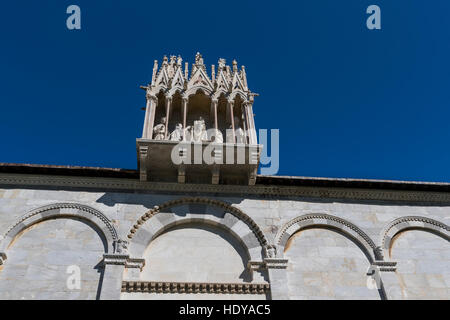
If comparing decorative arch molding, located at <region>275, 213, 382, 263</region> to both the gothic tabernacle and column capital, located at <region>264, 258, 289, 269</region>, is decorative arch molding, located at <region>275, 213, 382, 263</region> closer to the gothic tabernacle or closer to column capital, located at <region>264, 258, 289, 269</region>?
the gothic tabernacle

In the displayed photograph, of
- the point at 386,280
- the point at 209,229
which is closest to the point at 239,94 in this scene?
the point at 209,229

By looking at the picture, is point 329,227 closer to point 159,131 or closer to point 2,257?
point 159,131

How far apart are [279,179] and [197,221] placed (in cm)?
239

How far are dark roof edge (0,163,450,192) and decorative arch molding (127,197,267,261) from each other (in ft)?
3.73

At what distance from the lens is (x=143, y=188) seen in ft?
34.9

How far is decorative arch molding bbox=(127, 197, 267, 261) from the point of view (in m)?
9.77

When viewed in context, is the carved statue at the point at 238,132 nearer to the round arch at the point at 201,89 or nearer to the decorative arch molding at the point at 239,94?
the decorative arch molding at the point at 239,94

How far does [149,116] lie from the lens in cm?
1146

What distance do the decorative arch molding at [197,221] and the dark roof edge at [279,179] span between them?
3.73ft

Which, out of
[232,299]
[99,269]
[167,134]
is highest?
[167,134]

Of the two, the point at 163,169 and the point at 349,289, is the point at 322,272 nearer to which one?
the point at 349,289
